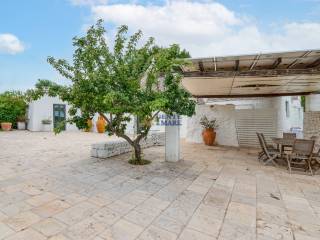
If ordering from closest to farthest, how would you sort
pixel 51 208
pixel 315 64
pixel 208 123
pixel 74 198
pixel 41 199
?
pixel 51 208
pixel 41 199
pixel 74 198
pixel 315 64
pixel 208 123

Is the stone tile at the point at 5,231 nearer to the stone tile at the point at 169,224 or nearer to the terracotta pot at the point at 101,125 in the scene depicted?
the stone tile at the point at 169,224

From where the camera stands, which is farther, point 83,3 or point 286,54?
point 83,3

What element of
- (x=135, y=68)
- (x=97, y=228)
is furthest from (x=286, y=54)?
(x=97, y=228)

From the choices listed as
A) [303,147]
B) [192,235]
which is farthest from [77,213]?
[303,147]

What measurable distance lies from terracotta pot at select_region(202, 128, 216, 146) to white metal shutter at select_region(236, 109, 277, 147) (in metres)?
1.28

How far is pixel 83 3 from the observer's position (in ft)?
24.3

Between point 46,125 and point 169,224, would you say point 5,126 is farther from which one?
point 169,224

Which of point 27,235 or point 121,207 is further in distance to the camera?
point 121,207

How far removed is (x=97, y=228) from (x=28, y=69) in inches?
499

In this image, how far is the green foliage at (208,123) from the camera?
32.9 ft

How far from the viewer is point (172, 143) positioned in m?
6.20

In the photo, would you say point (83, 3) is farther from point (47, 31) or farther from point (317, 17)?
point (317, 17)

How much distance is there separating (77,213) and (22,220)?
2.00 feet

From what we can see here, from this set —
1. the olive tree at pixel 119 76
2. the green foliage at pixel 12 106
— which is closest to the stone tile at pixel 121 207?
the olive tree at pixel 119 76
